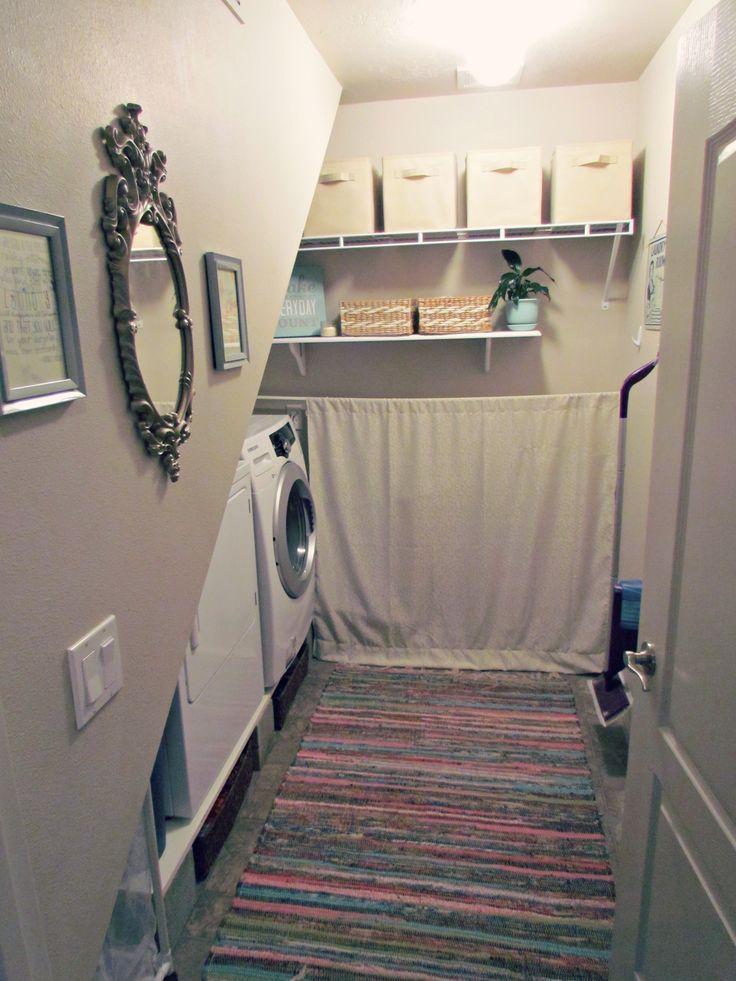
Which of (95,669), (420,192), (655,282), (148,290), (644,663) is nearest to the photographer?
(95,669)

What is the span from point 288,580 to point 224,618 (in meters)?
0.61

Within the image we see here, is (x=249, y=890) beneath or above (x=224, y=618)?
beneath

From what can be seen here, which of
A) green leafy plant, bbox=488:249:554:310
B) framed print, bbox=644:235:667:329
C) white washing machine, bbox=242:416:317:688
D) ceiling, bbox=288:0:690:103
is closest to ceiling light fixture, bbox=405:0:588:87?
ceiling, bbox=288:0:690:103

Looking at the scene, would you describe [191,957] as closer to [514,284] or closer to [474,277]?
[514,284]

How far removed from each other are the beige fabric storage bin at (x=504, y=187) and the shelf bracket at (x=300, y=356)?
97 centimetres

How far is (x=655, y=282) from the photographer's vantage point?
2.44m

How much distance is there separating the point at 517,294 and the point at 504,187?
0.42 meters

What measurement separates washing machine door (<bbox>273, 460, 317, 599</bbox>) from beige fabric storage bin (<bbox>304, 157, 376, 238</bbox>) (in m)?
1.01

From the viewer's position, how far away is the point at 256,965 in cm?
180

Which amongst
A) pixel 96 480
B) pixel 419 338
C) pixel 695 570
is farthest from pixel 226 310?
pixel 419 338

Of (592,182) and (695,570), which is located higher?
(592,182)

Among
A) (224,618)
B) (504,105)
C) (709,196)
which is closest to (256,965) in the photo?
(224,618)

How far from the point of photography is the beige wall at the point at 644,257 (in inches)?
92.7

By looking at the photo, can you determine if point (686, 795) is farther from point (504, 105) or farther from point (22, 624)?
point (504, 105)
